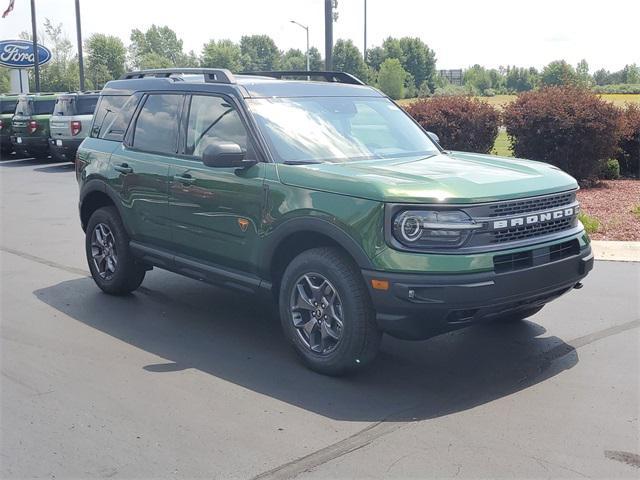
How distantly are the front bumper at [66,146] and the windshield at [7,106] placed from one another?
23.5 feet

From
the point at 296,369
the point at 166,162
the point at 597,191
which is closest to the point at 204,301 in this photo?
the point at 166,162

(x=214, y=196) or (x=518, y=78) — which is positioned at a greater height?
(x=518, y=78)

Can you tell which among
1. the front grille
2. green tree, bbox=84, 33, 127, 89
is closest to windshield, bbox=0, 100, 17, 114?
the front grille

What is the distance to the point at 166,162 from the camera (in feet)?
21.7

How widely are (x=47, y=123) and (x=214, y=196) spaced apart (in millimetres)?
20002

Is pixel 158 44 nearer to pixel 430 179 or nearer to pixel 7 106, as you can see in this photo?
pixel 7 106

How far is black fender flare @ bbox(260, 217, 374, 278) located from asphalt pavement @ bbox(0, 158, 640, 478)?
2.50 feet

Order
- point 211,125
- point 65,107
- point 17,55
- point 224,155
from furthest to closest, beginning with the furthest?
point 17,55, point 65,107, point 211,125, point 224,155

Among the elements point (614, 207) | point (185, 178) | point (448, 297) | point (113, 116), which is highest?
point (113, 116)

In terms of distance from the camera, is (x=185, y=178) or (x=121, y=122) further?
(x=121, y=122)

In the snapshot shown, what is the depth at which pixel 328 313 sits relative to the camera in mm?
5309

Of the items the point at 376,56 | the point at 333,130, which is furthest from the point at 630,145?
the point at 376,56

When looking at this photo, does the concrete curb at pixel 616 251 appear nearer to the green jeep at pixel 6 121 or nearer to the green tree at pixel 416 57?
the green jeep at pixel 6 121

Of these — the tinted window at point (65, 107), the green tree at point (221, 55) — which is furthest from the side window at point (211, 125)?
the green tree at point (221, 55)
